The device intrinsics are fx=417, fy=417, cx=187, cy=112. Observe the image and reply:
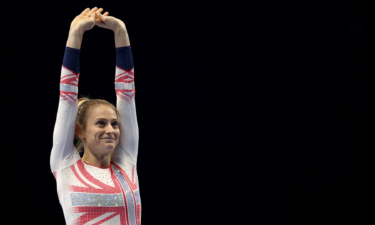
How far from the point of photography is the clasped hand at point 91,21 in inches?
62.2

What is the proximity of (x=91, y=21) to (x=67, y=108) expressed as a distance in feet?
1.17

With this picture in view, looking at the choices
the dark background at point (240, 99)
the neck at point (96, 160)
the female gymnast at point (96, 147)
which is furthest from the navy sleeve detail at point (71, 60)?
the dark background at point (240, 99)

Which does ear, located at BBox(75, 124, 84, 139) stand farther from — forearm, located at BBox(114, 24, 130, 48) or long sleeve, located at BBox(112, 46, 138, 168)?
forearm, located at BBox(114, 24, 130, 48)

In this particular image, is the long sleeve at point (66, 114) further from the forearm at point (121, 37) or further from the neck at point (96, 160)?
the forearm at point (121, 37)

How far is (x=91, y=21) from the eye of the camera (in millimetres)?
1613

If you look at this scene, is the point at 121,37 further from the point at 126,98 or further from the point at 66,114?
the point at 66,114

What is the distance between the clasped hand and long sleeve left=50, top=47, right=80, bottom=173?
0.31 feet

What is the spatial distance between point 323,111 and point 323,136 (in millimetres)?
214

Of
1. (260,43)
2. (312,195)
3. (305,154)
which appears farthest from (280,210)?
(260,43)

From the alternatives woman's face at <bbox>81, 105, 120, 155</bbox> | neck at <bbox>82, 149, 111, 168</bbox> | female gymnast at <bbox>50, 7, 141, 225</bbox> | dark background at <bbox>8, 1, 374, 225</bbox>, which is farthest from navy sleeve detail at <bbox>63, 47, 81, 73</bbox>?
dark background at <bbox>8, 1, 374, 225</bbox>

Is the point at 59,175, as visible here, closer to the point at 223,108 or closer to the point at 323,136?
the point at 223,108

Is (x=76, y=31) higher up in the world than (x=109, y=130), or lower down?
higher up

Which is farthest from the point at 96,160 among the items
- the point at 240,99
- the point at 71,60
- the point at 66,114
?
the point at 240,99

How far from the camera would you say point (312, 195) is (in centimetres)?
342
